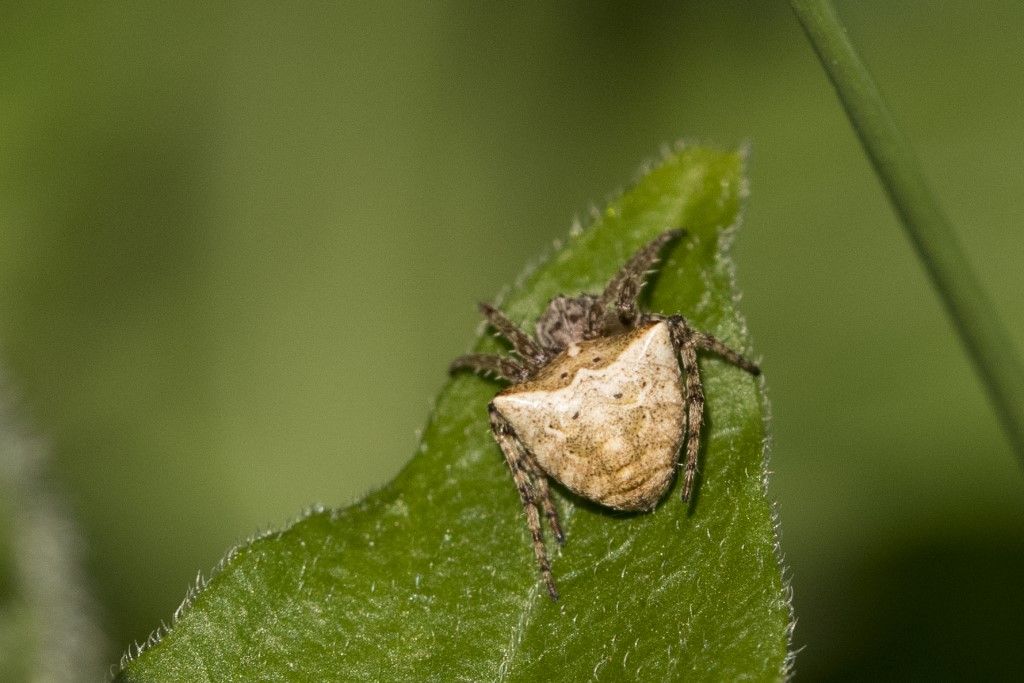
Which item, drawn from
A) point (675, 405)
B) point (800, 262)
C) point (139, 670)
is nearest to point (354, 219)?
point (800, 262)

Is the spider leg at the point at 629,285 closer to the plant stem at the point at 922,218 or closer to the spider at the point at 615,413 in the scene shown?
the spider at the point at 615,413

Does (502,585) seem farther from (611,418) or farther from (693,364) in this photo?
(693,364)

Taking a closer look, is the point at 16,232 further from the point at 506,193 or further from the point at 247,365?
the point at 506,193

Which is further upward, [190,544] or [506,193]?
[506,193]

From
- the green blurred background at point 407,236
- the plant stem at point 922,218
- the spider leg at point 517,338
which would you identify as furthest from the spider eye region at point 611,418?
the green blurred background at point 407,236

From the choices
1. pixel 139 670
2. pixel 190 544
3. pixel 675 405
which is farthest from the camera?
pixel 190 544

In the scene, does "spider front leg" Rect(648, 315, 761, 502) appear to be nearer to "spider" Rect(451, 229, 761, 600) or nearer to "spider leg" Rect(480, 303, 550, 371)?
"spider" Rect(451, 229, 761, 600)

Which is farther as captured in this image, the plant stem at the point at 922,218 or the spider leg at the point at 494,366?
the spider leg at the point at 494,366

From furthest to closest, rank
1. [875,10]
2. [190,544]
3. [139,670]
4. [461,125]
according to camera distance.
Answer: [461,125]
[875,10]
[190,544]
[139,670]
